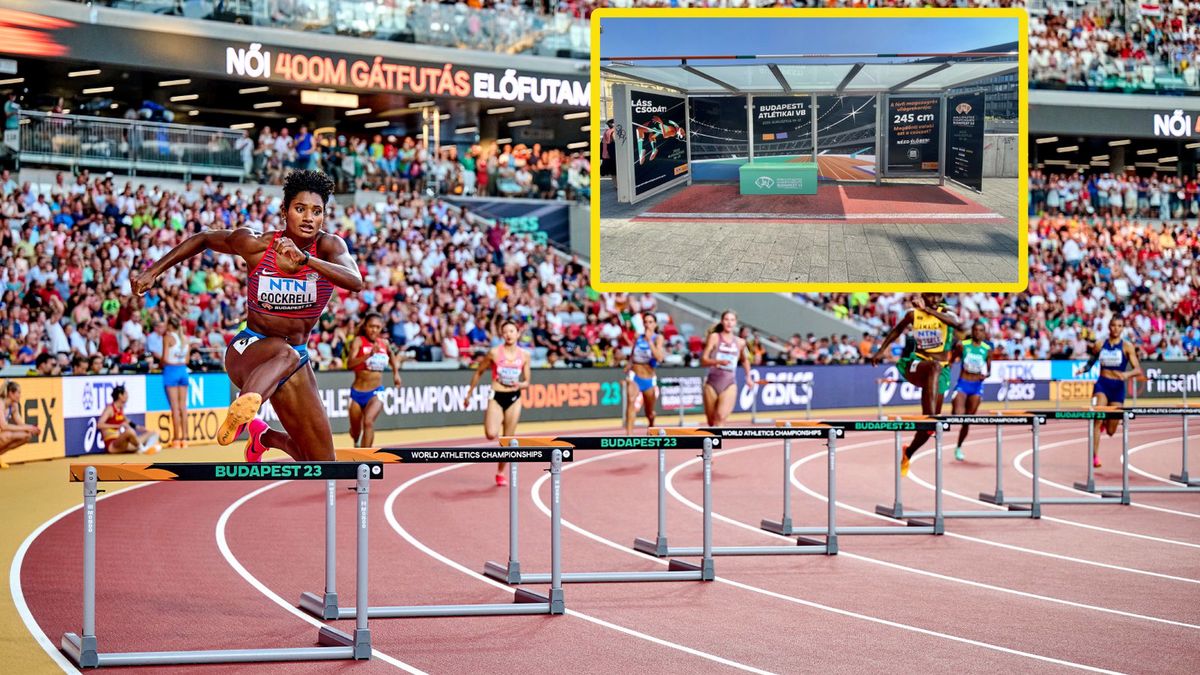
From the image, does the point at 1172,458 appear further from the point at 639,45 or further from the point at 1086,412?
the point at 639,45

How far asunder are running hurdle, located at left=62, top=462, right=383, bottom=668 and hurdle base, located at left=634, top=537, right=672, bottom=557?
3.88 metres

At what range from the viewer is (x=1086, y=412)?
15.6 m

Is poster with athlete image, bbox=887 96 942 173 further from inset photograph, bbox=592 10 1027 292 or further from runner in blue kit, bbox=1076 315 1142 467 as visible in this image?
runner in blue kit, bbox=1076 315 1142 467

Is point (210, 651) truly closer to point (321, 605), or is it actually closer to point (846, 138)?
point (321, 605)

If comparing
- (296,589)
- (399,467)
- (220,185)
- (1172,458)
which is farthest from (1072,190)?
(296,589)

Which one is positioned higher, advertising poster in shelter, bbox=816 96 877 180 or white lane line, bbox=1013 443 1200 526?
advertising poster in shelter, bbox=816 96 877 180

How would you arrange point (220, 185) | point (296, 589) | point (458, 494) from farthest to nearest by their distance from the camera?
1. point (220, 185)
2. point (458, 494)
3. point (296, 589)

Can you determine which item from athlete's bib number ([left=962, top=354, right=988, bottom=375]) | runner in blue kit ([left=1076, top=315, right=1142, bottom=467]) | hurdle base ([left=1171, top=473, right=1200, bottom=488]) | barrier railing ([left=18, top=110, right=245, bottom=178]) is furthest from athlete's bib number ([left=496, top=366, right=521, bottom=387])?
barrier railing ([left=18, top=110, right=245, bottom=178])

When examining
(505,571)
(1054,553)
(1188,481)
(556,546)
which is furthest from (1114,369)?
(556,546)

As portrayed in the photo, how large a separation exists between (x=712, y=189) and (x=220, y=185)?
16.7 m

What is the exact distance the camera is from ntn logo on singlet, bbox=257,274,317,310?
815 centimetres

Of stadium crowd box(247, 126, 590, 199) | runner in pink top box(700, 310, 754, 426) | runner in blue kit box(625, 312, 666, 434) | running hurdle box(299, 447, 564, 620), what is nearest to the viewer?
running hurdle box(299, 447, 564, 620)

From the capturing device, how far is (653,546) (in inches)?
476

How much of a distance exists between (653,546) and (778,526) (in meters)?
1.96
